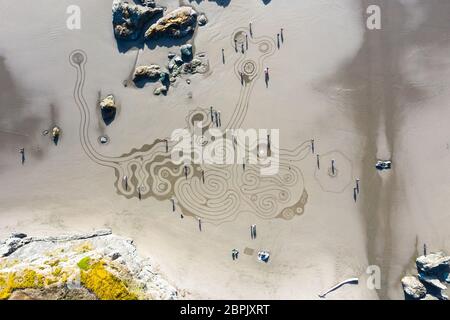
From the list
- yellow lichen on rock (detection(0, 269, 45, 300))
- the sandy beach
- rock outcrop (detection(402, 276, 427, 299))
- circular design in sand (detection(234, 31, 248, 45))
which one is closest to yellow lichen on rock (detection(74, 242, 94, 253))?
the sandy beach

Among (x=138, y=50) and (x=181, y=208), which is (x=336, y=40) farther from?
(x=181, y=208)

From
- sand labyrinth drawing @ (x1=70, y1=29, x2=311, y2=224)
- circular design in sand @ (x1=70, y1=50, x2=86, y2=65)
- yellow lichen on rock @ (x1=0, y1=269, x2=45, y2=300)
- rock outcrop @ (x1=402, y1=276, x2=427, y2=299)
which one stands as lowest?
rock outcrop @ (x1=402, y1=276, x2=427, y2=299)

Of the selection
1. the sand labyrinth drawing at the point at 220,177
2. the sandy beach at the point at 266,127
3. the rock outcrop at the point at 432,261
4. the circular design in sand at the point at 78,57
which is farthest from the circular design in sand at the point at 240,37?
the rock outcrop at the point at 432,261

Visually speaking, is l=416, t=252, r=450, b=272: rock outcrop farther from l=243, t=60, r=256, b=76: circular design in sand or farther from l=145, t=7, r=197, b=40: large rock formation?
l=145, t=7, r=197, b=40: large rock formation

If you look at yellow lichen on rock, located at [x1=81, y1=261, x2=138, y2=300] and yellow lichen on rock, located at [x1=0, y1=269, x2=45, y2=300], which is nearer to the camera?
yellow lichen on rock, located at [x1=0, y1=269, x2=45, y2=300]

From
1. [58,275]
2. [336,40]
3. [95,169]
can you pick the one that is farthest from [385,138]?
[58,275]
